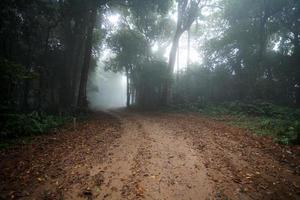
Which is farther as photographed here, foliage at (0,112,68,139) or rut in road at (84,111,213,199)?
foliage at (0,112,68,139)

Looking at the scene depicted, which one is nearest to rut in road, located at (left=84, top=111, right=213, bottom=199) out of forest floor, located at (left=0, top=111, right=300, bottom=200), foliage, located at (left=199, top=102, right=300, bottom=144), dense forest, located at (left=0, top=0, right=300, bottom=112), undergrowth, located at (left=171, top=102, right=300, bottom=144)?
forest floor, located at (left=0, top=111, right=300, bottom=200)

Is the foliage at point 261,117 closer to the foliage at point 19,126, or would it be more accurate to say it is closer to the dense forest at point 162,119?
the dense forest at point 162,119

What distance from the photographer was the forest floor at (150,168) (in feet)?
16.9

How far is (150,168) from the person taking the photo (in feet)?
21.0

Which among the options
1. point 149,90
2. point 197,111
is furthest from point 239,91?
point 149,90

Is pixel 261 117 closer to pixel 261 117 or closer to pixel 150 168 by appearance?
pixel 261 117

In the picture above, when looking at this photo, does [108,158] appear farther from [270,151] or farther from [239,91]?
[239,91]

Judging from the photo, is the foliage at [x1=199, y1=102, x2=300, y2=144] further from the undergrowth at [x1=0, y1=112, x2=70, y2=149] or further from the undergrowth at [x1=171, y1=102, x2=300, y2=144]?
the undergrowth at [x1=0, y1=112, x2=70, y2=149]

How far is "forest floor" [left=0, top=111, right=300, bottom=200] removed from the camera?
5152 millimetres

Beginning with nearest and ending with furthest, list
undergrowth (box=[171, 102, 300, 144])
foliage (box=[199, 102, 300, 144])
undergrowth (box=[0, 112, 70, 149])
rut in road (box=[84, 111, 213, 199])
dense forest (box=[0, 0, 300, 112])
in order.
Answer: rut in road (box=[84, 111, 213, 199]) < undergrowth (box=[0, 112, 70, 149]) < undergrowth (box=[171, 102, 300, 144]) < foliage (box=[199, 102, 300, 144]) < dense forest (box=[0, 0, 300, 112])

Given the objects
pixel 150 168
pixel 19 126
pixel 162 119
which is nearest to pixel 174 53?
pixel 162 119

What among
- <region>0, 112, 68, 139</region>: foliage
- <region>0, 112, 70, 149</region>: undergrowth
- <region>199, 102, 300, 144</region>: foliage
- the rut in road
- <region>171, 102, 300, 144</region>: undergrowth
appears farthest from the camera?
<region>199, 102, 300, 144</region>: foliage

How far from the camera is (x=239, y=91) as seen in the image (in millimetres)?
26328

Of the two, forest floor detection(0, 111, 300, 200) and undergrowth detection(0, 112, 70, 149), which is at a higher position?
undergrowth detection(0, 112, 70, 149)
